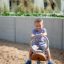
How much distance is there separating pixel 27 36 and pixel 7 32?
1383 millimetres

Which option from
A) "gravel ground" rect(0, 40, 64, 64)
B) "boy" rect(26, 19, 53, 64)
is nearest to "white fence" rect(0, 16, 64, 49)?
"gravel ground" rect(0, 40, 64, 64)

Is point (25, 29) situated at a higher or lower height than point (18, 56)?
Result: higher

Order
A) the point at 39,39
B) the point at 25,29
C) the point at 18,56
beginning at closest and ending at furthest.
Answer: the point at 39,39, the point at 18,56, the point at 25,29

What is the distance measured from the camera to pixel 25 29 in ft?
44.4

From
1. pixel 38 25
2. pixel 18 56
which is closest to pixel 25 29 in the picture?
pixel 18 56

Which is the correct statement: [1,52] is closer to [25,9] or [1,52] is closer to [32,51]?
[32,51]

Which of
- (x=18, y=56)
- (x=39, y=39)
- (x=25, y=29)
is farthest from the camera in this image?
(x=25, y=29)

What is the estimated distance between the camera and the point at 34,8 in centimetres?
1844

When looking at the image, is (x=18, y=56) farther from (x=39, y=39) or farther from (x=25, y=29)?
(x=25, y=29)

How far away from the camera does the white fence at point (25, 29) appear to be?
12328 mm

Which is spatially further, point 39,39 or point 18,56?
point 18,56

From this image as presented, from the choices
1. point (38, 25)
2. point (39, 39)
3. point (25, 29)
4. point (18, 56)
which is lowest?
point (18, 56)

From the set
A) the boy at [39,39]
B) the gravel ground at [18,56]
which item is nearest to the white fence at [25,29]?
the gravel ground at [18,56]

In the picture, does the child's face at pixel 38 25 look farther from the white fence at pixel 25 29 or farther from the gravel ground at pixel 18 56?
the white fence at pixel 25 29
